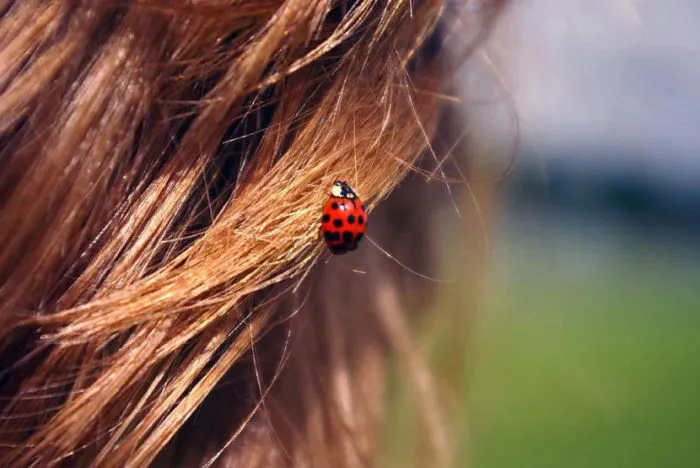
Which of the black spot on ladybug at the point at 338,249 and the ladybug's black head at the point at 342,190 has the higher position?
the ladybug's black head at the point at 342,190

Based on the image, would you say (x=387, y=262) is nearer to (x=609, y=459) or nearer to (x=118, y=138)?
(x=118, y=138)

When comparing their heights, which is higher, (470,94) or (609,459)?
(470,94)

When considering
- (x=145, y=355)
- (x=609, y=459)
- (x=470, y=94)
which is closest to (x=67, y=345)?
(x=145, y=355)

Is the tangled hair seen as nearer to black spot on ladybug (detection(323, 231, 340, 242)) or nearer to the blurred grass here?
black spot on ladybug (detection(323, 231, 340, 242))

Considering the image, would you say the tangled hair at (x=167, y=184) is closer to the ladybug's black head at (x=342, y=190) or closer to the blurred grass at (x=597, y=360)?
the ladybug's black head at (x=342, y=190)

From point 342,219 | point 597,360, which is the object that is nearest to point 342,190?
point 342,219

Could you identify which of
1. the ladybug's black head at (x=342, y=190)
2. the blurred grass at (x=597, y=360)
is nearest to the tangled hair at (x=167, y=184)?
the ladybug's black head at (x=342, y=190)
